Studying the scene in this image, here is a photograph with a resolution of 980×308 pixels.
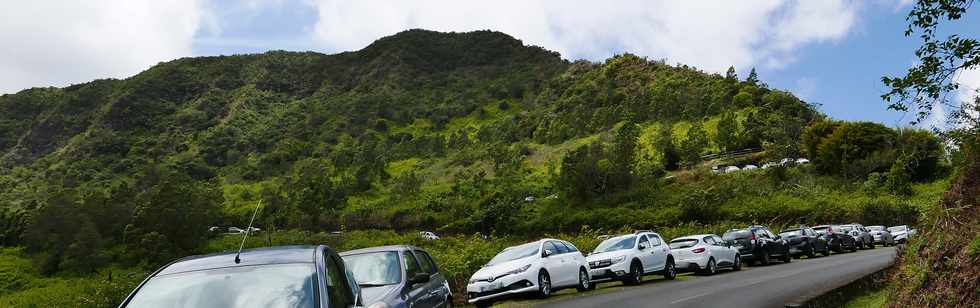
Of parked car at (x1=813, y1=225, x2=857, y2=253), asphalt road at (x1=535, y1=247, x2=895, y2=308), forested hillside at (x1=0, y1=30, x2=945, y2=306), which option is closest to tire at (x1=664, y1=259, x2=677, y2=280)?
asphalt road at (x1=535, y1=247, x2=895, y2=308)

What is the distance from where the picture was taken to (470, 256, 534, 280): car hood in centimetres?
1827

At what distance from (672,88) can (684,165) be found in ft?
119

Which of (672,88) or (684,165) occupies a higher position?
(672,88)

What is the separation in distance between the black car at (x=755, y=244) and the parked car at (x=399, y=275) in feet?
62.7

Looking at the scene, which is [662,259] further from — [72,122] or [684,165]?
[72,122]

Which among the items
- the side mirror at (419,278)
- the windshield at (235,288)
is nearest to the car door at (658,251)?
the side mirror at (419,278)

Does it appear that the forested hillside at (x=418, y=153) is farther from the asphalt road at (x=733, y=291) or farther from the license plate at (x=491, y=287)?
the license plate at (x=491, y=287)

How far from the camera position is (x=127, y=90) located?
538 feet

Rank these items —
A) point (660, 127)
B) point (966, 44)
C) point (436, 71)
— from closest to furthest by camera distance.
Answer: point (966, 44) < point (660, 127) < point (436, 71)

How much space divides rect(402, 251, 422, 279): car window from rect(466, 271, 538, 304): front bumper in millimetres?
7205

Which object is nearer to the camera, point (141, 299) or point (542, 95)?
point (141, 299)

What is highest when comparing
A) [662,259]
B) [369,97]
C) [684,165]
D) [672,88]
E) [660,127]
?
[369,97]

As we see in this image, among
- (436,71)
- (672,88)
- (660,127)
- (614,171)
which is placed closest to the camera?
(614,171)

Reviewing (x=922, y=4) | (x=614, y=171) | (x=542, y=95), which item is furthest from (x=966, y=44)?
(x=542, y=95)
